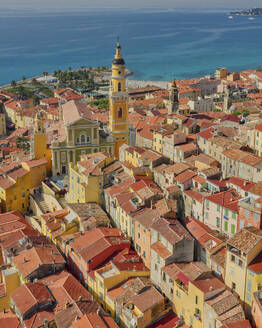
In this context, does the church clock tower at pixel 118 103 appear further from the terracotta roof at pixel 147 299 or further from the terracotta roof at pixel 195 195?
the terracotta roof at pixel 147 299

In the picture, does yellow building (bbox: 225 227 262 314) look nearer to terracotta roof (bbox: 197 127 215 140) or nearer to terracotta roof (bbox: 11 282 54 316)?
terracotta roof (bbox: 11 282 54 316)

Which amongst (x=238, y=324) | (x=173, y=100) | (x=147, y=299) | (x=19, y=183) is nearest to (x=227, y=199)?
(x=147, y=299)

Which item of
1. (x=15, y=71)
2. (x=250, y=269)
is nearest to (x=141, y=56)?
(x=15, y=71)


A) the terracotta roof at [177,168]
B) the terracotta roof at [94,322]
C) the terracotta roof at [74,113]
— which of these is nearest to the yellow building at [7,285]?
the terracotta roof at [94,322]

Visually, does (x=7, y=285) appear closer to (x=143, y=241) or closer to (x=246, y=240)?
(x=143, y=241)

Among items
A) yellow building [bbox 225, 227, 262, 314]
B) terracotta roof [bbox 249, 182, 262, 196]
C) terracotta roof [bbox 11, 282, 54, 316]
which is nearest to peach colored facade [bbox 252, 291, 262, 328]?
yellow building [bbox 225, 227, 262, 314]

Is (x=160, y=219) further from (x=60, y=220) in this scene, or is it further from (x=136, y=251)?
(x=60, y=220)

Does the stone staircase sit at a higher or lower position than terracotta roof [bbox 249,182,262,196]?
lower
